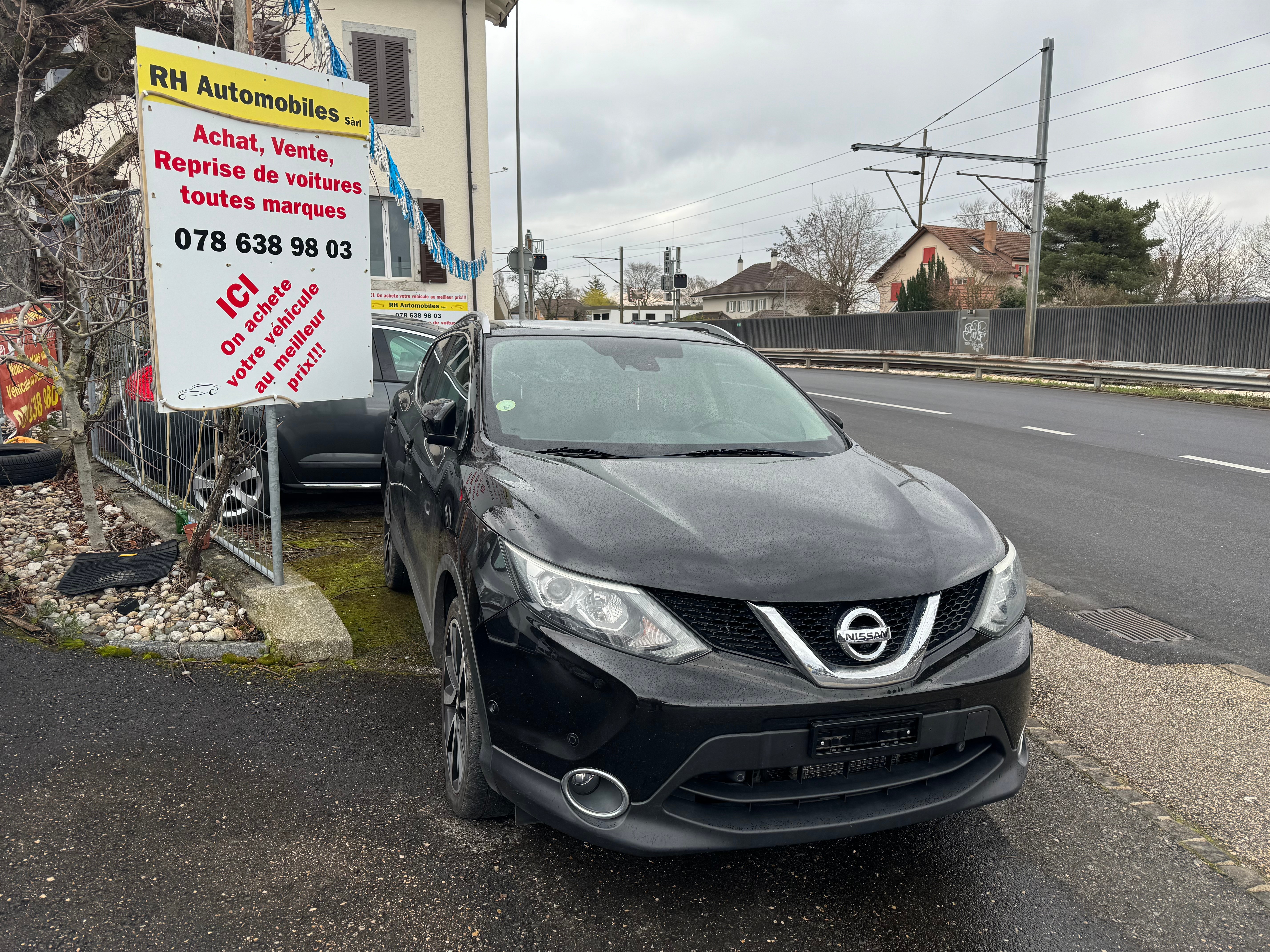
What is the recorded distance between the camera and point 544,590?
8.03 feet

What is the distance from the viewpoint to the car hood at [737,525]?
241 centimetres

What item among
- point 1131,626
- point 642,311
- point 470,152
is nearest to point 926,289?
point 470,152

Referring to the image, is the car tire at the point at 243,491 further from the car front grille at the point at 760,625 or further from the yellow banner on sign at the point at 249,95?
the car front grille at the point at 760,625

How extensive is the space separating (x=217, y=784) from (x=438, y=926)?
1.19 m

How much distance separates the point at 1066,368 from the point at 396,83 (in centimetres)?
1700

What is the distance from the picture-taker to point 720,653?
2.31 meters

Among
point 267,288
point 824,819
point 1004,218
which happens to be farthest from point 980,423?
point 1004,218

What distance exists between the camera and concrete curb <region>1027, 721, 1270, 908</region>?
2.69 m

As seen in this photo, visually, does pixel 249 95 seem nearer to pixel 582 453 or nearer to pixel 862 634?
pixel 582 453

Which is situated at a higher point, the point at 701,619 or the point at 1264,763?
the point at 701,619

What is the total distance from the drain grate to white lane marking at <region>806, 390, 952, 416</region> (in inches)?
360

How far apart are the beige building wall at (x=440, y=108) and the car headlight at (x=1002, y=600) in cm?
1835

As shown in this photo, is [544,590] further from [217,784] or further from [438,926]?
[217,784]

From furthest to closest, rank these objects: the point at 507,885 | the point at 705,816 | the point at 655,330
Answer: the point at 655,330, the point at 507,885, the point at 705,816
